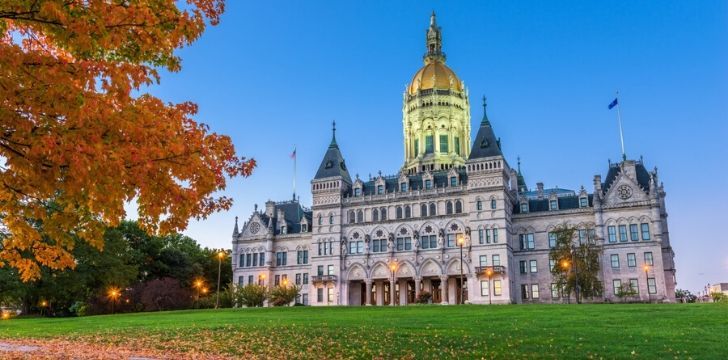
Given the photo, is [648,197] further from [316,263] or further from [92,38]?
[92,38]

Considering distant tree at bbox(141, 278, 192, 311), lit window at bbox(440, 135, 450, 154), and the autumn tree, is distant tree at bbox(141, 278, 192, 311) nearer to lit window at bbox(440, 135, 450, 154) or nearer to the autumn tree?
lit window at bbox(440, 135, 450, 154)

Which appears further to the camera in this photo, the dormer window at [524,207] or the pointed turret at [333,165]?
the pointed turret at [333,165]

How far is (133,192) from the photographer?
9.88 meters

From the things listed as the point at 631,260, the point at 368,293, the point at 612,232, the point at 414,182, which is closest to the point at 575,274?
the point at 631,260

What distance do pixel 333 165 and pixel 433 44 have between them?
28.7m

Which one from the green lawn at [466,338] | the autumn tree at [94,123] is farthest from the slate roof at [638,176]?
the autumn tree at [94,123]

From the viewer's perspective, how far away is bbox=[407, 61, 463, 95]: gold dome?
3484 inches

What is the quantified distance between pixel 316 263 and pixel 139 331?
50705mm

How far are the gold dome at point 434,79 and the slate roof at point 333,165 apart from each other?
16971 millimetres

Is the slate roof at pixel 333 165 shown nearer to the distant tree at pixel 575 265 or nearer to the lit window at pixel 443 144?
the lit window at pixel 443 144

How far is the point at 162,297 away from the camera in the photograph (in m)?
63.9

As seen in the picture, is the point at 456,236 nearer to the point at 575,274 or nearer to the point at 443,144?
the point at 575,274

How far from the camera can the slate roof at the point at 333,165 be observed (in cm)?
7794

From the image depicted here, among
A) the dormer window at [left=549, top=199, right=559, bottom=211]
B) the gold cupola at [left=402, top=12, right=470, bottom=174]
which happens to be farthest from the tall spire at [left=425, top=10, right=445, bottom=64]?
the dormer window at [left=549, top=199, right=559, bottom=211]
